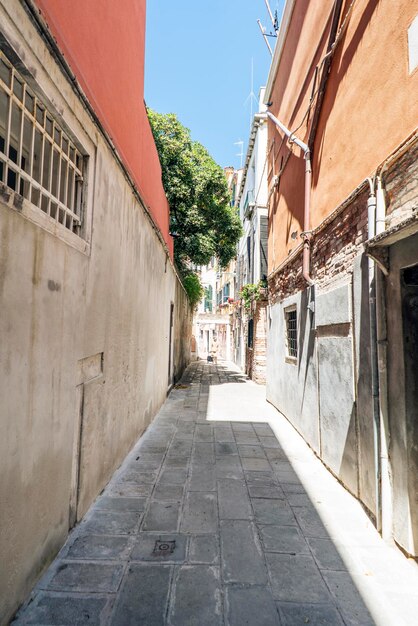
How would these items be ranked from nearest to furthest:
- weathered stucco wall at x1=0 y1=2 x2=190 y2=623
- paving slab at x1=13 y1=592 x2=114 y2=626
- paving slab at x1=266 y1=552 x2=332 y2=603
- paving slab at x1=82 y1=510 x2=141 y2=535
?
1. weathered stucco wall at x1=0 y1=2 x2=190 y2=623
2. paving slab at x1=13 y1=592 x2=114 y2=626
3. paving slab at x1=266 y1=552 x2=332 y2=603
4. paving slab at x1=82 y1=510 x2=141 y2=535

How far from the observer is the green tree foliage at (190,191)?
426 inches

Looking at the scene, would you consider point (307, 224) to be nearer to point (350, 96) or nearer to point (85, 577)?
point (350, 96)

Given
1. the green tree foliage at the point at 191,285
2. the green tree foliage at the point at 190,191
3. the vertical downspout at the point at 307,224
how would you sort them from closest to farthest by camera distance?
the vertical downspout at the point at 307,224 → the green tree foliage at the point at 190,191 → the green tree foliage at the point at 191,285

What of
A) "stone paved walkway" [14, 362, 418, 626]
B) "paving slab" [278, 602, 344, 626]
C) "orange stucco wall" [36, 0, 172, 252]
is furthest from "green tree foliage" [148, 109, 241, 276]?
"paving slab" [278, 602, 344, 626]

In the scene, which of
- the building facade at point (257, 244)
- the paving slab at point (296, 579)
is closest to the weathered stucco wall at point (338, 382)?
the paving slab at point (296, 579)

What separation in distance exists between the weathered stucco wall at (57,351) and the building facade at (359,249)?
2429 mm

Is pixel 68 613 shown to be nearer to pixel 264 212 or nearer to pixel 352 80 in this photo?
pixel 352 80

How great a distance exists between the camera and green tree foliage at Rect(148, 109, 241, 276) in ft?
35.5

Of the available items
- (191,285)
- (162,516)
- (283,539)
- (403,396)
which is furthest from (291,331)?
(191,285)

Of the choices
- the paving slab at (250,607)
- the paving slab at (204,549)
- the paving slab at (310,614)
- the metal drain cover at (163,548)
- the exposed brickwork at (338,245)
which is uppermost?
the exposed brickwork at (338,245)

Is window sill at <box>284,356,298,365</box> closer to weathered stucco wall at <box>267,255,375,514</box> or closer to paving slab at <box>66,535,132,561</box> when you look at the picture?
weathered stucco wall at <box>267,255,375,514</box>

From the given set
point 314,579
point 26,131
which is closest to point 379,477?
point 314,579

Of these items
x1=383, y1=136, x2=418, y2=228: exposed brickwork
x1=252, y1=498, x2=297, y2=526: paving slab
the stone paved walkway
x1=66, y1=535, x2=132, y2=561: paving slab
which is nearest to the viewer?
the stone paved walkway

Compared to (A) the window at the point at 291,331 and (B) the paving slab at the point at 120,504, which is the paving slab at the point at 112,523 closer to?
(B) the paving slab at the point at 120,504
